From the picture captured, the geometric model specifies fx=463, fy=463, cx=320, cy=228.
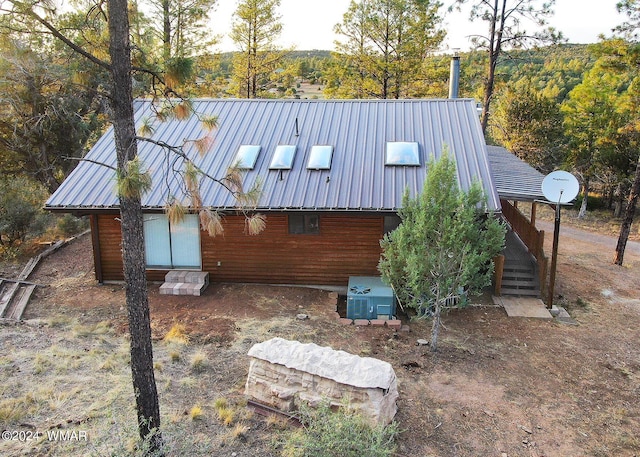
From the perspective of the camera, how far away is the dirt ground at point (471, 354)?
685cm

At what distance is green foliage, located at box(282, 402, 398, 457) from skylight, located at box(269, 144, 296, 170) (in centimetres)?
753

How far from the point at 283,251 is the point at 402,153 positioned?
4255mm

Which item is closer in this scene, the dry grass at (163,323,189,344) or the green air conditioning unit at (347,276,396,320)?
the dry grass at (163,323,189,344)

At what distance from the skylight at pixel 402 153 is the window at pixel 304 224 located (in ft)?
8.28

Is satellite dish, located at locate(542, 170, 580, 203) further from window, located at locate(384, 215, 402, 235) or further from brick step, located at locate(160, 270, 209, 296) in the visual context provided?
brick step, located at locate(160, 270, 209, 296)

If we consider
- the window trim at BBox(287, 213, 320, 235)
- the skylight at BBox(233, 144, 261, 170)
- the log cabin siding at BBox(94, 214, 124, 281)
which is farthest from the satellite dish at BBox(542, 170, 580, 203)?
the log cabin siding at BBox(94, 214, 124, 281)

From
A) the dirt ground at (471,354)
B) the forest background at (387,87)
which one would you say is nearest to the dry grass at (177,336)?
the dirt ground at (471,354)

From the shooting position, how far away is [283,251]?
12.6 m

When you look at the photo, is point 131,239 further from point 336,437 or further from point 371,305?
point 371,305

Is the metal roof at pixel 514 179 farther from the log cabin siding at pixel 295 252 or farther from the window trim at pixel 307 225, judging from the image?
the window trim at pixel 307 225

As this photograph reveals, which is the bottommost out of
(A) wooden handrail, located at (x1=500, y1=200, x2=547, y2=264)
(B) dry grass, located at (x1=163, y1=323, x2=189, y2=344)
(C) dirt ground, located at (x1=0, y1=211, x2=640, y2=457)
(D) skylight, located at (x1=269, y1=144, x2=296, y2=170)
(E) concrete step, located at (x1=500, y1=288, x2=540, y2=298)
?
(C) dirt ground, located at (x1=0, y1=211, x2=640, y2=457)

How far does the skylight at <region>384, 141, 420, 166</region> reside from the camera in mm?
12562

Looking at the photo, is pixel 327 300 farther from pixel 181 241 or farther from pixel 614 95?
pixel 614 95

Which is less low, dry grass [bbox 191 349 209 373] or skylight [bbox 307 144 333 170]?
skylight [bbox 307 144 333 170]
